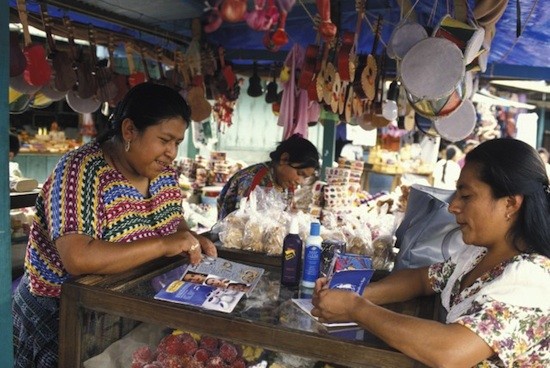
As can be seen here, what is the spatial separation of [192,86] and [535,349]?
11.9 ft

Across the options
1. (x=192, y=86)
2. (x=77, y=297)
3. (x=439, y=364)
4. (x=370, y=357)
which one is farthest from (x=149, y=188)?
(x=192, y=86)

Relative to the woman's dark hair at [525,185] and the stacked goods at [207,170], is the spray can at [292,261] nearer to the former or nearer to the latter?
the woman's dark hair at [525,185]

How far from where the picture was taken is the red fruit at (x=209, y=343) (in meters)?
1.27

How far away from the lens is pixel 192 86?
4.22m

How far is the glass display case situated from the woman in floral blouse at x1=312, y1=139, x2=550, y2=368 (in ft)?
0.19

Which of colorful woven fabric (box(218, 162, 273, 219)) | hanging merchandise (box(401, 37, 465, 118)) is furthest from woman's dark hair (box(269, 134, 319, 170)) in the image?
hanging merchandise (box(401, 37, 465, 118))

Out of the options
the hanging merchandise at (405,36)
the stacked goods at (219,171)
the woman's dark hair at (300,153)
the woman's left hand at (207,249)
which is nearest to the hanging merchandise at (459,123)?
the hanging merchandise at (405,36)

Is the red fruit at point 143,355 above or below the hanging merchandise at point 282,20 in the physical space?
below

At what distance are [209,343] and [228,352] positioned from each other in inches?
2.3

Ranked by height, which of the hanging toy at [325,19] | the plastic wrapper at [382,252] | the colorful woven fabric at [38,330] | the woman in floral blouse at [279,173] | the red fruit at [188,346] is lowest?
the colorful woven fabric at [38,330]

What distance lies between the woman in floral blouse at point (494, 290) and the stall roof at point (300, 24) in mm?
1585

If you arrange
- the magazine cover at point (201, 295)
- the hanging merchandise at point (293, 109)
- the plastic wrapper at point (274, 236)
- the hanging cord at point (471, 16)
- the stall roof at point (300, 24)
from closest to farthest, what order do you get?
the magazine cover at point (201, 295) < the plastic wrapper at point (274, 236) < the hanging cord at point (471, 16) < the stall roof at point (300, 24) < the hanging merchandise at point (293, 109)

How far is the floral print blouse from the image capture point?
3.43 ft

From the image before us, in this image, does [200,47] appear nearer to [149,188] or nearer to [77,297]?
[149,188]
